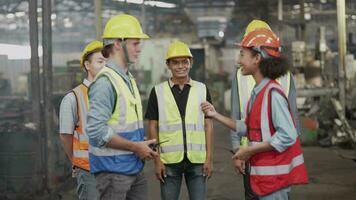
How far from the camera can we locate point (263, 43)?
2.68 meters

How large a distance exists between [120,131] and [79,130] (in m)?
0.82

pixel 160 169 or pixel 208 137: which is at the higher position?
pixel 208 137

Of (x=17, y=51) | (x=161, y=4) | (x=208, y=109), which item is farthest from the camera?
(x=161, y=4)

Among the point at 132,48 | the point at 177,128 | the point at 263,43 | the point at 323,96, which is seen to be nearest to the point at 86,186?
the point at 177,128

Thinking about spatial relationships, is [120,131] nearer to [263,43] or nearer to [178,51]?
[263,43]

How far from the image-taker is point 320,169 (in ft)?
26.0

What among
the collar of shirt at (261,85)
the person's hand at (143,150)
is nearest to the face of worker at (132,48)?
the person's hand at (143,150)

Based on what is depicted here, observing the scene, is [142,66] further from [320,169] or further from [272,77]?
[272,77]

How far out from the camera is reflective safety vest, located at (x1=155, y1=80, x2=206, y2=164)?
11.3ft

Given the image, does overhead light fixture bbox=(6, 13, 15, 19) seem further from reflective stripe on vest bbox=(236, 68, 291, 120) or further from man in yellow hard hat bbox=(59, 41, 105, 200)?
reflective stripe on vest bbox=(236, 68, 291, 120)

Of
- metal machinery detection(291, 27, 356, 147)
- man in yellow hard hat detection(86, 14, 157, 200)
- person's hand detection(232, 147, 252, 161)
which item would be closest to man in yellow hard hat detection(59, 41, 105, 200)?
man in yellow hard hat detection(86, 14, 157, 200)

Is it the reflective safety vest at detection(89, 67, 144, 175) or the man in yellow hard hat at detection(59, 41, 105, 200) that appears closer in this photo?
the reflective safety vest at detection(89, 67, 144, 175)

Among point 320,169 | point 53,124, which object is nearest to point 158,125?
point 53,124

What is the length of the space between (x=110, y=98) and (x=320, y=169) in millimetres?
5967
